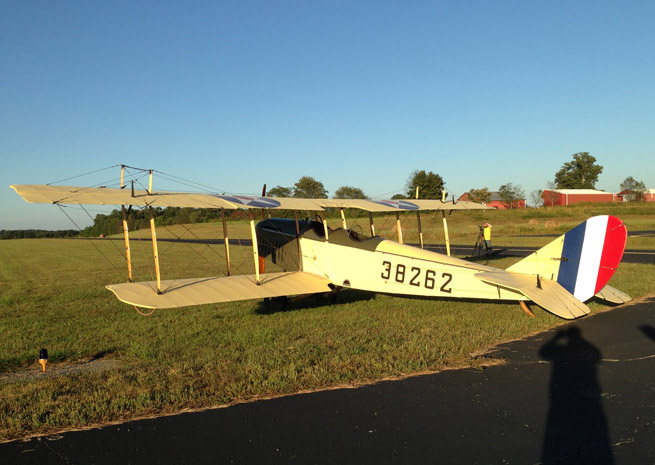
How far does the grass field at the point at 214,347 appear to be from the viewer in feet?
16.8

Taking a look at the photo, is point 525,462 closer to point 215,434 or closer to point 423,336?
point 215,434

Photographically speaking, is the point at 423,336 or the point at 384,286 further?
the point at 384,286

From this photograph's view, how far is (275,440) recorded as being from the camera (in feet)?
13.6

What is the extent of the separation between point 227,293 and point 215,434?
199 inches

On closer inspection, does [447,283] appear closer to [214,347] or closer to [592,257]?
[592,257]

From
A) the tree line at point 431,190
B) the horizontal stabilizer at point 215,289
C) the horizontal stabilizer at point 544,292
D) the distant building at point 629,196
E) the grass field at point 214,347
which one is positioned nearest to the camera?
the grass field at point 214,347

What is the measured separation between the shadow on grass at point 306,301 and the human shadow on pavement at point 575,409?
5196 mm

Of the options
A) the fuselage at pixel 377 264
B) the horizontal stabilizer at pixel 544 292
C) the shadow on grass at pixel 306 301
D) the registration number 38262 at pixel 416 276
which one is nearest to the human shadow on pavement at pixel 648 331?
the horizontal stabilizer at pixel 544 292

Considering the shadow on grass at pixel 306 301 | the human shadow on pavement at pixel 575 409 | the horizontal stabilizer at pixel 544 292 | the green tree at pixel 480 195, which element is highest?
the green tree at pixel 480 195

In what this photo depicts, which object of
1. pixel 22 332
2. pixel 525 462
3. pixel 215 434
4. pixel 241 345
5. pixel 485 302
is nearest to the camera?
pixel 525 462

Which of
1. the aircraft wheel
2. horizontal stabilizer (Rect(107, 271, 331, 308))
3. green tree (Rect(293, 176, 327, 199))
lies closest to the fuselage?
horizontal stabilizer (Rect(107, 271, 331, 308))

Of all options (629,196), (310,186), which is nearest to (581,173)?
(629,196)

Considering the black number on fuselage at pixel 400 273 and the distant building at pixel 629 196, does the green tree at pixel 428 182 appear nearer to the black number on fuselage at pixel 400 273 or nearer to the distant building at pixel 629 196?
the distant building at pixel 629 196

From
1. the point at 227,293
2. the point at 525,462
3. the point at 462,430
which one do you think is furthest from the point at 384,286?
the point at 525,462
